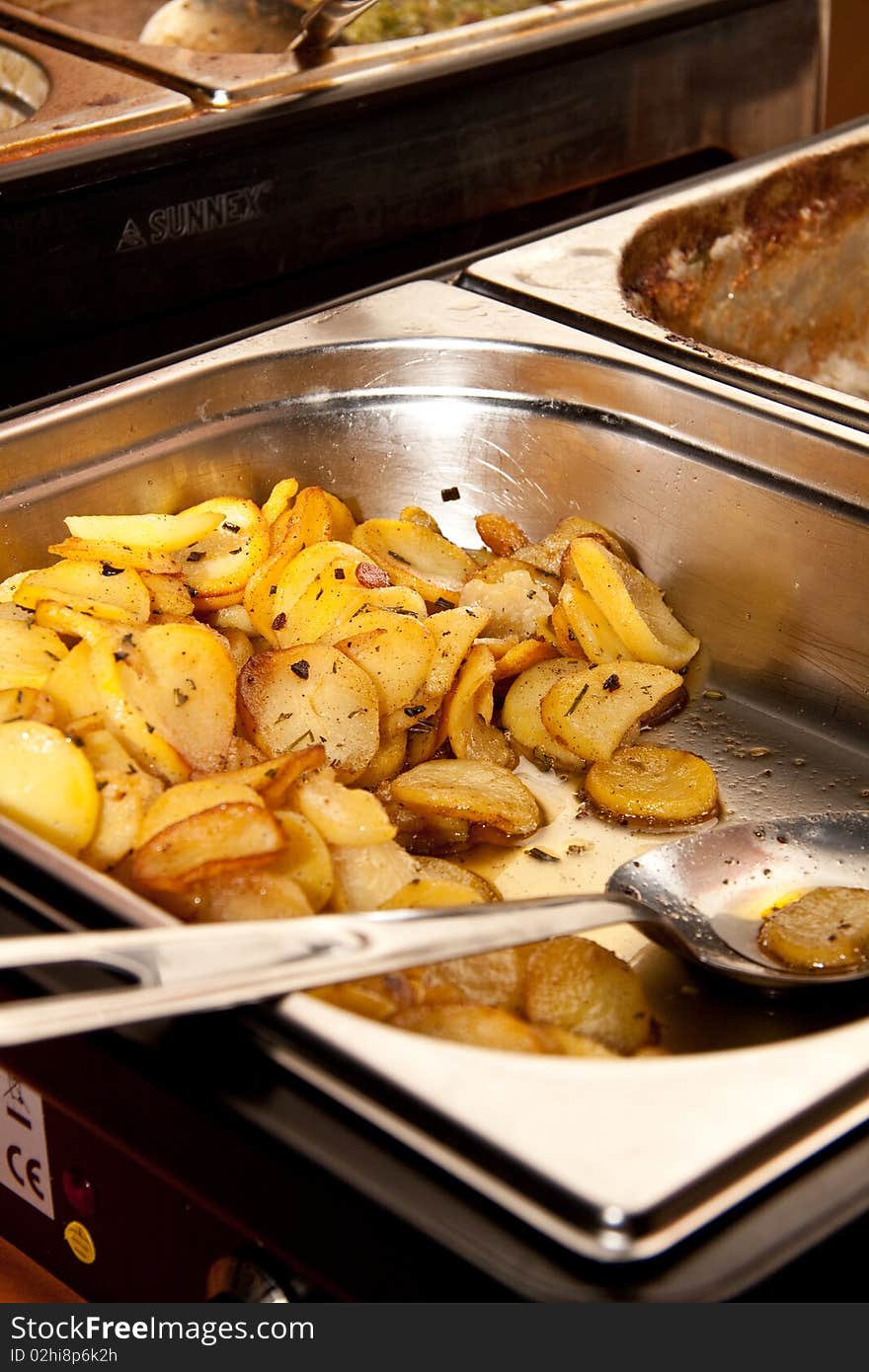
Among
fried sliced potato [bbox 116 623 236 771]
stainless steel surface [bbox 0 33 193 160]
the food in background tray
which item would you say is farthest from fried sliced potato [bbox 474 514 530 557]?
stainless steel surface [bbox 0 33 193 160]

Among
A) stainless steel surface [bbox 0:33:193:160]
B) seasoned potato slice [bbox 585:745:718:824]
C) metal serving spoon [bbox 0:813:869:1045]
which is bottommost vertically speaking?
seasoned potato slice [bbox 585:745:718:824]

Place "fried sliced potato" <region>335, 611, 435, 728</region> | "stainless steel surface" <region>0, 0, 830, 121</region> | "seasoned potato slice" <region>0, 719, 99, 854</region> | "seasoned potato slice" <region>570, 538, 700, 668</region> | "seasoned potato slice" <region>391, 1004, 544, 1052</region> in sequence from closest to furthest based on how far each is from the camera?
"seasoned potato slice" <region>391, 1004, 544, 1052</region> < "seasoned potato slice" <region>0, 719, 99, 854</region> < "fried sliced potato" <region>335, 611, 435, 728</region> < "seasoned potato slice" <region>570, 538, 700, 668</region> < "stainless steel surface" <region>0, 0, 830, 121</region>

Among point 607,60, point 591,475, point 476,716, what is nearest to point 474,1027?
point 476,716

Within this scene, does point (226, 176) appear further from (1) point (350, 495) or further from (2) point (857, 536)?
(2) point (857, 536)

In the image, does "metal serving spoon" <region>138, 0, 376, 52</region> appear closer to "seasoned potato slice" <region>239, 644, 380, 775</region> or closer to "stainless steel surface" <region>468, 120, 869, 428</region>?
"stainless steel surface" <region>468, 120, 869, 428</region>

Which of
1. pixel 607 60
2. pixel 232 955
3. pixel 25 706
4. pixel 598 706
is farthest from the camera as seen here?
pixel 607 60

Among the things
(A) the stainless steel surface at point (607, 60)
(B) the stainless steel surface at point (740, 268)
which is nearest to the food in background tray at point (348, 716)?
(B) the stainless steel surface at point (740, 268)

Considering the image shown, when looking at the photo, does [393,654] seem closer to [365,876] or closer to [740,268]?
[365,876]
